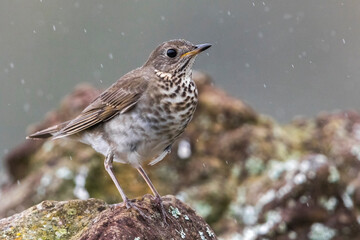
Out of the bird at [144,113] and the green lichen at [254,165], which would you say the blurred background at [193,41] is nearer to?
the green lichen at [254,165]

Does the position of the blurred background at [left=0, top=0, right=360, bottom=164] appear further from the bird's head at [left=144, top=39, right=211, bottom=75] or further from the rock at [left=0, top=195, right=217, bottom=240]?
the rock at [left=0, top=195, right=217, bottom=240]

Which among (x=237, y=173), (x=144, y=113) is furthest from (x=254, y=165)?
(x=144, y=113)

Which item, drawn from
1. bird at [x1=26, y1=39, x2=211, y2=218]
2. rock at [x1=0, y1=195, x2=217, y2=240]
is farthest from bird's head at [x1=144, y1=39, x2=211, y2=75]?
rock at [x1=0, y1=195, x2=217, y2=240]

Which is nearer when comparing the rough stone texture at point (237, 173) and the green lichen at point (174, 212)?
the green lichen at point (174, 212)

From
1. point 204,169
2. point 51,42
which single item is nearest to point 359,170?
point 204,169

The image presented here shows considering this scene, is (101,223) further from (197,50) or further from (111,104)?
(197,50)

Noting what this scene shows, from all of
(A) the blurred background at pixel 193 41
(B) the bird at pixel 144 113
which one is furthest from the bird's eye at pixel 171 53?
(A) the blurred background at pixel 193 41
